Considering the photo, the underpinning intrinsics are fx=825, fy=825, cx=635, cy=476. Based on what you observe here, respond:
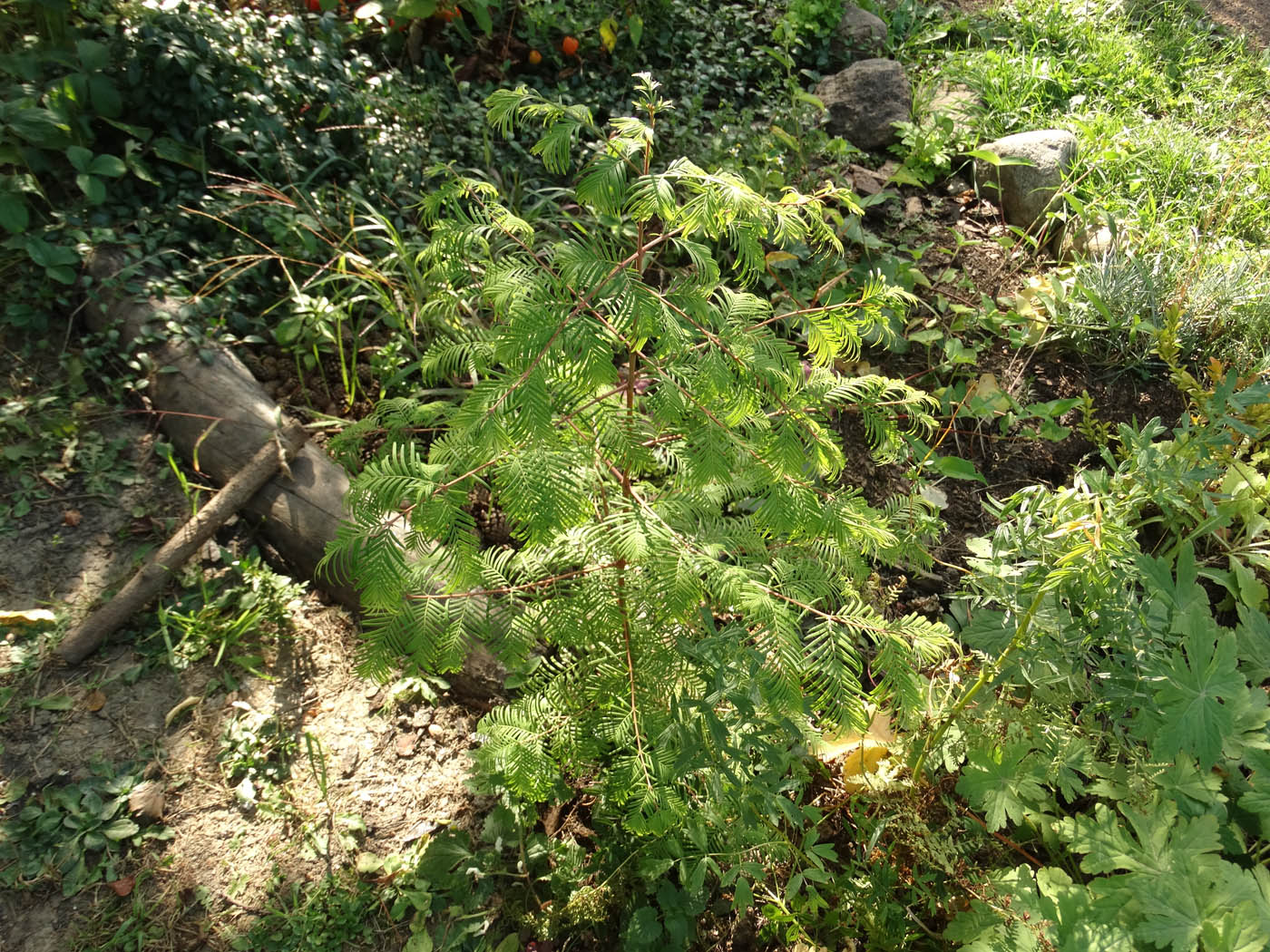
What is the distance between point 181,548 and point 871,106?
3.80 metres

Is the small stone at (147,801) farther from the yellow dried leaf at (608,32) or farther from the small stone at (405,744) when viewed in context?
the yellow dried leaf at (608,32)

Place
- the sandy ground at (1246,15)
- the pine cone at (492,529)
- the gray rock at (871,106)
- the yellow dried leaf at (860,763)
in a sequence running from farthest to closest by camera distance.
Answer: the sandy ground at (1246,15) < the gray rock at (871,106) < the pine cone at (492,529) < the yellow dried leaf at (860,763)

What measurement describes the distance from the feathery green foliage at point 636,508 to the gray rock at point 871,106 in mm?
2741

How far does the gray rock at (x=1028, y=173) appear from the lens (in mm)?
4000

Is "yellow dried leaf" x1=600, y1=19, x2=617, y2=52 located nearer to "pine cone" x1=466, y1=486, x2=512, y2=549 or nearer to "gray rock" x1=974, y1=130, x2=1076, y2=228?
"gray rock" x1=974, y1=130, x2=1076, y2=228

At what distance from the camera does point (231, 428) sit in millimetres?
2748

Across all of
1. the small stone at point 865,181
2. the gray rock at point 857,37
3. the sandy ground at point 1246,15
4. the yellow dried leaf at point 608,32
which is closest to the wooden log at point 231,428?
the yellow dried leaf at point 608,32

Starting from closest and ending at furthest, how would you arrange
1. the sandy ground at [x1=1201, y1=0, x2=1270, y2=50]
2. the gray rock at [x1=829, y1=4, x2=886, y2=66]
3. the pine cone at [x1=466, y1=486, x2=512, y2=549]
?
the pine cone at [x1=466, y1=486, x2=512, y2=549] < the gray rock at [x1=829, y1=4, x2=886, y2=66] < the sandy ground at [x1=1201, y1=0, x2=1270, y2=50]

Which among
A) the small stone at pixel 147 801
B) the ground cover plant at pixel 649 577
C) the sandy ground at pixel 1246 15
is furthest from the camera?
the sandy ground at pixel 1246 15

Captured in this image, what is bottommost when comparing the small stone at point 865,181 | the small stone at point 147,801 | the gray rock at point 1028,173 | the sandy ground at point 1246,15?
the small stone at point 147,801

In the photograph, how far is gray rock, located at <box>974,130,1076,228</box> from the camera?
157 inches

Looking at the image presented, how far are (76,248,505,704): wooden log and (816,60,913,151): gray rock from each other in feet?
10.2

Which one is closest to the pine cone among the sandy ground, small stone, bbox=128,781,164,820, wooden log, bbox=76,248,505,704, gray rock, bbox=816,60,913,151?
wooden log, bbox=76,248,505,704

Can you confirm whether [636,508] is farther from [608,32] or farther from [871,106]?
[871,106]
